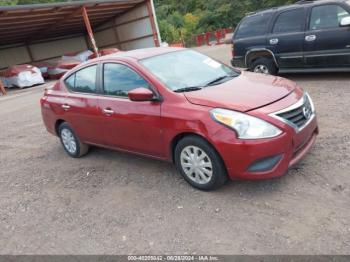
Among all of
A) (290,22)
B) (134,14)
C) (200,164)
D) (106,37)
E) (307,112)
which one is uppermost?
(134,14)

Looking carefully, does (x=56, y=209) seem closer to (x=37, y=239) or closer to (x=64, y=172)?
(x=37, y=239)

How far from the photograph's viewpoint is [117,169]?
5250mm

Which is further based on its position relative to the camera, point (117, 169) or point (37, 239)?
point (117, 169)

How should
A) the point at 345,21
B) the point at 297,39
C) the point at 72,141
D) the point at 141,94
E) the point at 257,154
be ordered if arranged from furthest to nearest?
the point at 297,39
the point at 345,21
the point at 72,141
the point at 141,94
the point at 257,154

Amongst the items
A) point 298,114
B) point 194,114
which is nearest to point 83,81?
point 194,114

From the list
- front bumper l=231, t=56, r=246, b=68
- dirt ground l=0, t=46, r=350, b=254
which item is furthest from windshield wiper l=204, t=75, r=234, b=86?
front bumper l=231, t=56, r=246, b=68

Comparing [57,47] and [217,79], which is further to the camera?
[57,47]

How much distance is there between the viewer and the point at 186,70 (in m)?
4.62

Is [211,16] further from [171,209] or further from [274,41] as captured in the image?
[171,209]

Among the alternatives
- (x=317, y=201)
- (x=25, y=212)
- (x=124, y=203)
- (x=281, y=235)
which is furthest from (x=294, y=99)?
(x=25, y=212)

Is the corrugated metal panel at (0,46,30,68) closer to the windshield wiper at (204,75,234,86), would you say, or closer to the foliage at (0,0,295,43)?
the foliage at (0,0,295,43)

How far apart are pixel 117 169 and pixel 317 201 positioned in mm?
2836

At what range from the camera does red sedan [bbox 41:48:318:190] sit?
360cm

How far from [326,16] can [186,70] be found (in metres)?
4.48
